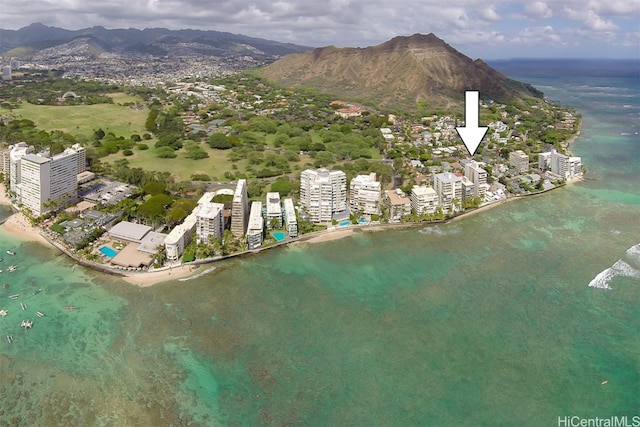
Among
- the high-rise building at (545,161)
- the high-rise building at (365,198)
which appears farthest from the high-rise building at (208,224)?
the high-rise building at (545,161)

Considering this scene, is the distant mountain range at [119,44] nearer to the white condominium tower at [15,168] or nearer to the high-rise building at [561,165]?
the high-rise building at [561,165]

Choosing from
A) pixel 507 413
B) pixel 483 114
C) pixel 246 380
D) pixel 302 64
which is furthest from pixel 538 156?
pixel 302 64

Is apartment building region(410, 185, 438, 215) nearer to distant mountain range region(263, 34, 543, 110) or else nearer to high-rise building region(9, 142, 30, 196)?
high-rise building region(9, 142, 30, 196)

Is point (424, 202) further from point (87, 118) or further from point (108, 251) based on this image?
point (87, 118)

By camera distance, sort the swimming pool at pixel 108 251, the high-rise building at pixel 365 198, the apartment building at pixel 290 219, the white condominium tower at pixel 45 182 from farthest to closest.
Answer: the high-rise building at pixel 365 198
the white condominium tower at pixel 45 182
the apartment building at pixel 290 219
the swimming pool at pixel 108 251

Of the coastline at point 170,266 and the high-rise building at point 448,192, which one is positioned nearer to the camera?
the coastline at point 170,266

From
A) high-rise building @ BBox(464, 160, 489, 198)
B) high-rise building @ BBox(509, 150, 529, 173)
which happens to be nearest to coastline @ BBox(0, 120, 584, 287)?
high-rise building @ BBox(464, 160, 489, 198)

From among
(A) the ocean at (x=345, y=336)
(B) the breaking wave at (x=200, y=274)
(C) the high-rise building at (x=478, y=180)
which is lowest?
(A) the ocean at (x=345, y=336)

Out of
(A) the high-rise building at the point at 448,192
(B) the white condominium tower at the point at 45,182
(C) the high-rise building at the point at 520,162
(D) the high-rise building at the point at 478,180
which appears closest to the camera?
(B) the white condominium tower at the point at 45,182

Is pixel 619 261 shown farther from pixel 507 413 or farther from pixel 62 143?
pixel 62 143
